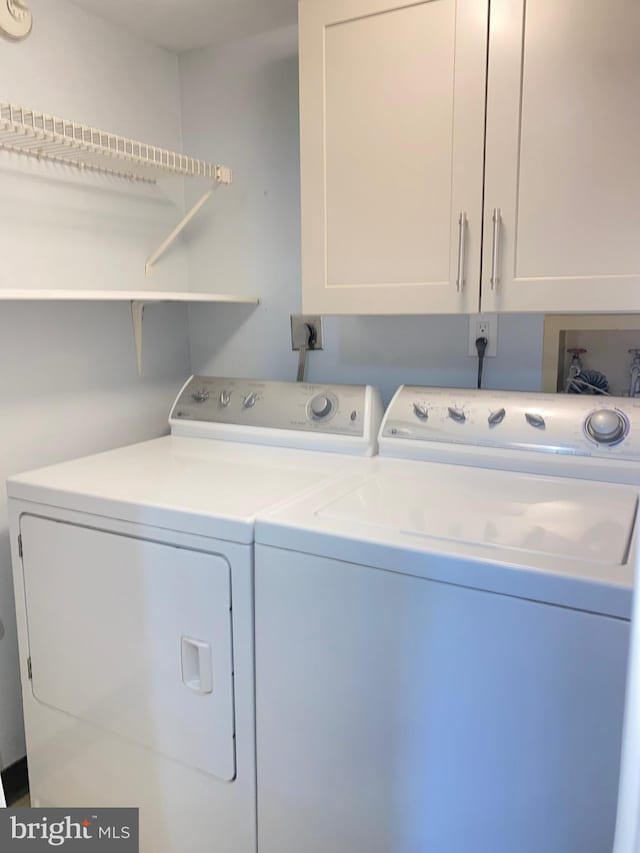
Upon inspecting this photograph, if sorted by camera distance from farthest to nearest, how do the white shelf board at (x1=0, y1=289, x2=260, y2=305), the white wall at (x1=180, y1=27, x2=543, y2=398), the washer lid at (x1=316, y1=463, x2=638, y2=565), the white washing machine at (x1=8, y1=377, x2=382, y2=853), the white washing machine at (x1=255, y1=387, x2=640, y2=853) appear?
the white wall at (x1=180, y1=27, x2=543, y2=398)
the white shelf board at (x1=0, y1=289, x2=260, y2=305)
the white washing machine at (x1=8, y1=377, x2=382, y2=853)
the washer lid at (x1=316, y1=463, x2=638, y2=565)
the white washing machine at (x1=255, y1=387, x2=640, y2=853)

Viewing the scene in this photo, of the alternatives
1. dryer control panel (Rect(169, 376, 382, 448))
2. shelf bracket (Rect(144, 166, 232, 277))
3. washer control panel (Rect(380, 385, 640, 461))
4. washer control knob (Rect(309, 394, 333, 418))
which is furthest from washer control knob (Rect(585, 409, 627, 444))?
shelf bracket (Rect(144, 166, 232, 277))

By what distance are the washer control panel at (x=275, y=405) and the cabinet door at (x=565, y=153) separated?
20.7 inches

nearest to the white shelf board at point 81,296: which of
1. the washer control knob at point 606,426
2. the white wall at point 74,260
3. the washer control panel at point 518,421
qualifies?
the white wall at point 74,260

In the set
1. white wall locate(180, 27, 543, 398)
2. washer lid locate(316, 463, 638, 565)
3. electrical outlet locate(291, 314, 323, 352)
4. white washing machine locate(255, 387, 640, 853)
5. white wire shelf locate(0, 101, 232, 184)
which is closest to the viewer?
white washing machine locate(255, 387, 640, 853)

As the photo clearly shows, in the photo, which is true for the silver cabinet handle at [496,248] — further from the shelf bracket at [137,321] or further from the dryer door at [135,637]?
the shelf bracket at [137,321]

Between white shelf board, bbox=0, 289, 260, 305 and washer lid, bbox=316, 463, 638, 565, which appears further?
white shelf board, bbox=0, 289, 260, 305

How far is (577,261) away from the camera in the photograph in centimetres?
140

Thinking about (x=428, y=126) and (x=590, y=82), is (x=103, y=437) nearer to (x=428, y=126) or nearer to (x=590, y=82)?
(x=428, y=126)

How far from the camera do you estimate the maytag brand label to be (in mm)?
1442

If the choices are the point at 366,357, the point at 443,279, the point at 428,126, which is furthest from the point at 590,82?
the point at 366,357

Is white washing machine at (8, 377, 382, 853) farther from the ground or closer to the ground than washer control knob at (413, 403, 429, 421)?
closer to the ground

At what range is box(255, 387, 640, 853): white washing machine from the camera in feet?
3.17

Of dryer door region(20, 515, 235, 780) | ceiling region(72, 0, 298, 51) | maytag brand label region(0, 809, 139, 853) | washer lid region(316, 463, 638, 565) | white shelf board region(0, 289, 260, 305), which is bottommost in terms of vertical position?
maytag brand label region(0, 809, 139, 853)

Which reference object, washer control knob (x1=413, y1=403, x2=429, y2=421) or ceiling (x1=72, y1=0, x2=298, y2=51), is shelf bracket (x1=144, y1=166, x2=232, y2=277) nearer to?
ceiling (x1=72, y1=0, x2=298, y2=51)
